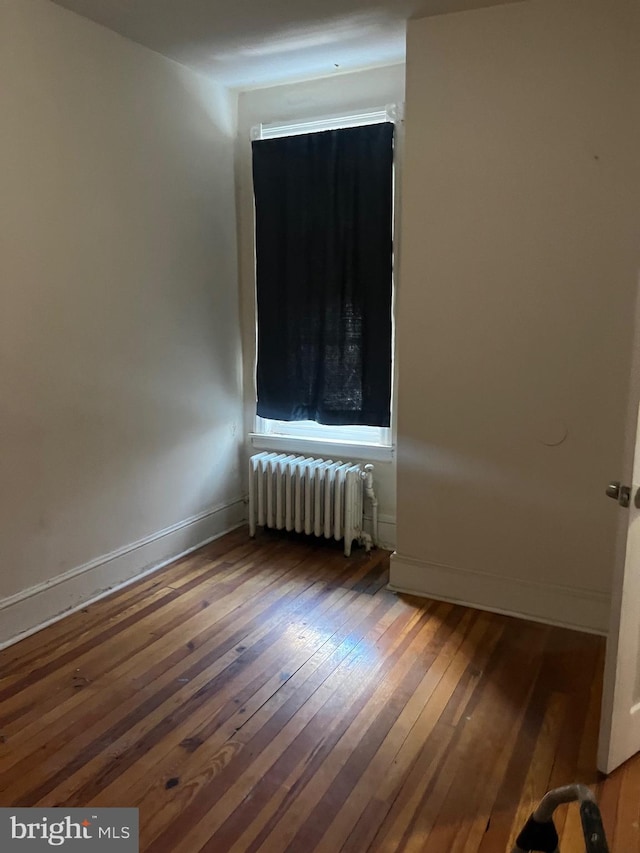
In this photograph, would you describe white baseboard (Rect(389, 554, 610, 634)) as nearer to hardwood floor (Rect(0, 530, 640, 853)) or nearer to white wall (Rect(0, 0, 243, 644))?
hardwood floor (Rect(0, 530, 640, 853))

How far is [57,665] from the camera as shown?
8.71 ft

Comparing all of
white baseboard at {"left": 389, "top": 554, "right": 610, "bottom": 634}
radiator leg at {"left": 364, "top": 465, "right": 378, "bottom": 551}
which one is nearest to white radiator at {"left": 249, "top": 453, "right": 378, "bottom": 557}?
radiator leg at {"left": 364, "top": 465, "right": 378, "bottom": 551}

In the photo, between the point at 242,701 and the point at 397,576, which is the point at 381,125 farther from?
the point at 242,701

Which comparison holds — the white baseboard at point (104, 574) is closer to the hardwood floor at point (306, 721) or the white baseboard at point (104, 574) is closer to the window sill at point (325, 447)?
the hardwood floor at point (306, 721)

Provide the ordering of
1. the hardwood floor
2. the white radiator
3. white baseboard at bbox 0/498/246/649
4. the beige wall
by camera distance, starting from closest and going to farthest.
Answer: the hardwood floor, the beige wall, white baseboard at bbox 0/498/246/649, the white radiator

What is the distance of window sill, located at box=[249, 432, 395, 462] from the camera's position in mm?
3857

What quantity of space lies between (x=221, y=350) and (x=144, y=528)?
1.19 m

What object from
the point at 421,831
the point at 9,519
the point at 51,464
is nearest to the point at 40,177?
the point at 51,464

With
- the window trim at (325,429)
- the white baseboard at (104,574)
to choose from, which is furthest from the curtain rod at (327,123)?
the white baseboard at (104,574)

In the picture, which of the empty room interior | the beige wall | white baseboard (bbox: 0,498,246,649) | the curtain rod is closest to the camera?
the empty room interior

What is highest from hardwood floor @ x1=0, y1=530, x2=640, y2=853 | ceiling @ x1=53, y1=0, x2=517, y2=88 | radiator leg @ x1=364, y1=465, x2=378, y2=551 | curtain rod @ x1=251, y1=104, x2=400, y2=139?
ceiling @ x1=53, y1=0, x2=517, y2=88

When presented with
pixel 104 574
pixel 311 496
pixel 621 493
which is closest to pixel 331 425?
pixel 311 496

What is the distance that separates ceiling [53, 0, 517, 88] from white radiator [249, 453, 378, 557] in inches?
86.8

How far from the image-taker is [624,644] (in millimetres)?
1986
